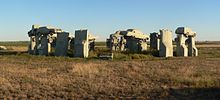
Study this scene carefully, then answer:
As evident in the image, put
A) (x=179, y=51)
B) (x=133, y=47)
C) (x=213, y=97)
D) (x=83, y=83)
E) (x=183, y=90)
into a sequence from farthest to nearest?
(x=133, y=47), (x=179, y=51), (x=83, y=83), (x=183, y=90), (x=213, y=97)

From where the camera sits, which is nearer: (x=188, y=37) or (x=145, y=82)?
(x=145, y=82)

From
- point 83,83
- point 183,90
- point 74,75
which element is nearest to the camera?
point 183,90

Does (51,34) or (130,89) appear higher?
(51,34)

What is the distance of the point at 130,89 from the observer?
14109 mm

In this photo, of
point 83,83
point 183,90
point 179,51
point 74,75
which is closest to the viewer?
point 183,90

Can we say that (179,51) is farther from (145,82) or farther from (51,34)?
(145,82)

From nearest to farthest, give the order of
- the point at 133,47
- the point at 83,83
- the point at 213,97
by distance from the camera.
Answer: the point at 213,97
the point at 83,83
the point at 133,47

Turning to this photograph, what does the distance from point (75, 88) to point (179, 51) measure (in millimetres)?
24448

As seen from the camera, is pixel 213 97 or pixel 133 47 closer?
pixel 213 97

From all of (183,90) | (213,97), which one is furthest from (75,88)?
(213,97)

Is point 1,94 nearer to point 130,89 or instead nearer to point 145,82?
point 130,89

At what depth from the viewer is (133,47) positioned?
42.1m

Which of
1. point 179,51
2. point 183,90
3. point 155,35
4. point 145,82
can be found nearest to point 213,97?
point 183,90

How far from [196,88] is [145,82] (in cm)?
228
